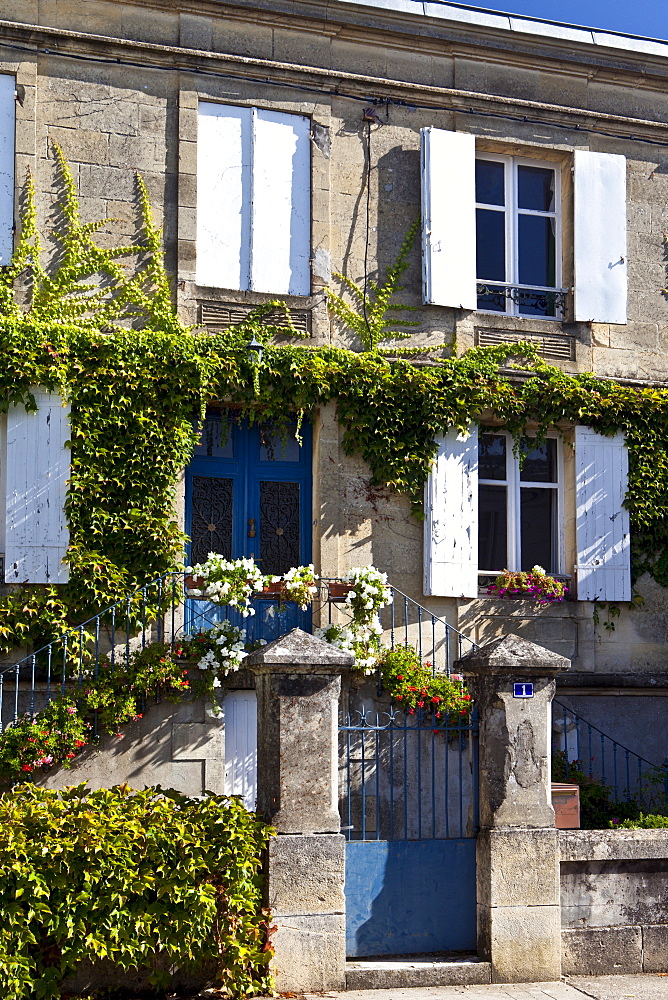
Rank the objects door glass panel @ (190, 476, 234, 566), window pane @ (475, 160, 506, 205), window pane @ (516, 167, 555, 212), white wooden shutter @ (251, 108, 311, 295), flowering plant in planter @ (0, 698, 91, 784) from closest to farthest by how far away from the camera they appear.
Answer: flowering plant in planter @ (0, 698, 91, 784) → door glass panel @ (190, 476, 234, 566) → white wooden shutter @ (251, 108, 311, 295) → window pane @ (475, 160, 506, 205) → window pane @ (516, 167, 555, 212)

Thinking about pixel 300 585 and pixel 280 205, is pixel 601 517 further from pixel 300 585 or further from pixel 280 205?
pixel 280 205

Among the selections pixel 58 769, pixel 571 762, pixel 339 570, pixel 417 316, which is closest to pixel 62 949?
pixel 58 769

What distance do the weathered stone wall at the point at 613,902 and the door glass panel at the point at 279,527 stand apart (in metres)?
4.40

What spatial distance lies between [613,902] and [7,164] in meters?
7.88

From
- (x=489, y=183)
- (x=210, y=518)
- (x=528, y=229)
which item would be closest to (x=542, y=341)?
(x=528, y=229)

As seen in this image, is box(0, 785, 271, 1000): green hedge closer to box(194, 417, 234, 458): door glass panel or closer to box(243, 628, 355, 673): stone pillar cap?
box(243, 628, 355, 673): stone pillar cap

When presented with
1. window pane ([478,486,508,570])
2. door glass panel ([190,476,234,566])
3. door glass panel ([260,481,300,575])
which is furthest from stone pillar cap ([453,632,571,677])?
window pane ([478,486,508,570])

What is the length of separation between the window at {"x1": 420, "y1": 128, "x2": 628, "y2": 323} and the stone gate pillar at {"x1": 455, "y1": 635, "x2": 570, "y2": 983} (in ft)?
16.5

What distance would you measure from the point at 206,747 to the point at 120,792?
280 centimetres

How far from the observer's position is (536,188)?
12211 millimetres

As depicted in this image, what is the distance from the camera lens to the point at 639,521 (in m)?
11.6

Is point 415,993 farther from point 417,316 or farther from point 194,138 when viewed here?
point 194,138

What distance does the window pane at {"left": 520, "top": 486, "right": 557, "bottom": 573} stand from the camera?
457 inches

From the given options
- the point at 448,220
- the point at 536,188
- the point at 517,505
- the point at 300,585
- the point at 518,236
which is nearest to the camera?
the point at 300,585
